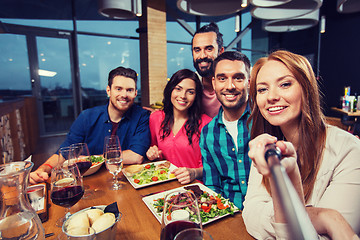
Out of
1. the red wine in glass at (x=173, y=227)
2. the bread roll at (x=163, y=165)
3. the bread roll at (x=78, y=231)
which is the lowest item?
the bread roll at (x=163, y=165)

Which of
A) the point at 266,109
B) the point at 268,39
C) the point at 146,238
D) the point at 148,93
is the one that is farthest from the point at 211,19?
the point at 146,238

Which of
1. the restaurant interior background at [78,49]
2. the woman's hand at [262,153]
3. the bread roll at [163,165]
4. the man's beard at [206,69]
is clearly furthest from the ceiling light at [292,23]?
the woman's hand at [262,153]

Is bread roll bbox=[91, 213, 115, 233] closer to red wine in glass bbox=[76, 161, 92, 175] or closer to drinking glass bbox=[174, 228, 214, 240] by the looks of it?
drinking glass bbox=[174, 228, 214, 240]

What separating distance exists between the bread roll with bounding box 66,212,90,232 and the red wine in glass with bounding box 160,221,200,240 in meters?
0.29

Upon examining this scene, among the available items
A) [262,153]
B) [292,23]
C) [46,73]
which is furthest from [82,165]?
[46,73]

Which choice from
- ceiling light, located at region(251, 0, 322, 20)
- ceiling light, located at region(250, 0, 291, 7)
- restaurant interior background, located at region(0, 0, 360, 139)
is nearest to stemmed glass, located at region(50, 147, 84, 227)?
ceiling light, located at region(250, 0, 291, 7)

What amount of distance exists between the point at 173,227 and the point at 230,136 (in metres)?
1.27

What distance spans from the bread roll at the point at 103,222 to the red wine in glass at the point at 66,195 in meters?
0.25

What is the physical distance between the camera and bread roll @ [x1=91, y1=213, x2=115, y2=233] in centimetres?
72

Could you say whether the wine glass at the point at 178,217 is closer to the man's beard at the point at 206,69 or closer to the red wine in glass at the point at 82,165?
the red wine in glass at the point at 82,165

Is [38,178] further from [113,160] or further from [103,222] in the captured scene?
[103,222]

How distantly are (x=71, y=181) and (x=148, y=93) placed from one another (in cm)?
415

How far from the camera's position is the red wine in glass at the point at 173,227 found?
0.59 metres

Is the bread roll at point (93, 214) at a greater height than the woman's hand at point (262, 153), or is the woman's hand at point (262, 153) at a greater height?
the woman's hand at point (262, 153)
